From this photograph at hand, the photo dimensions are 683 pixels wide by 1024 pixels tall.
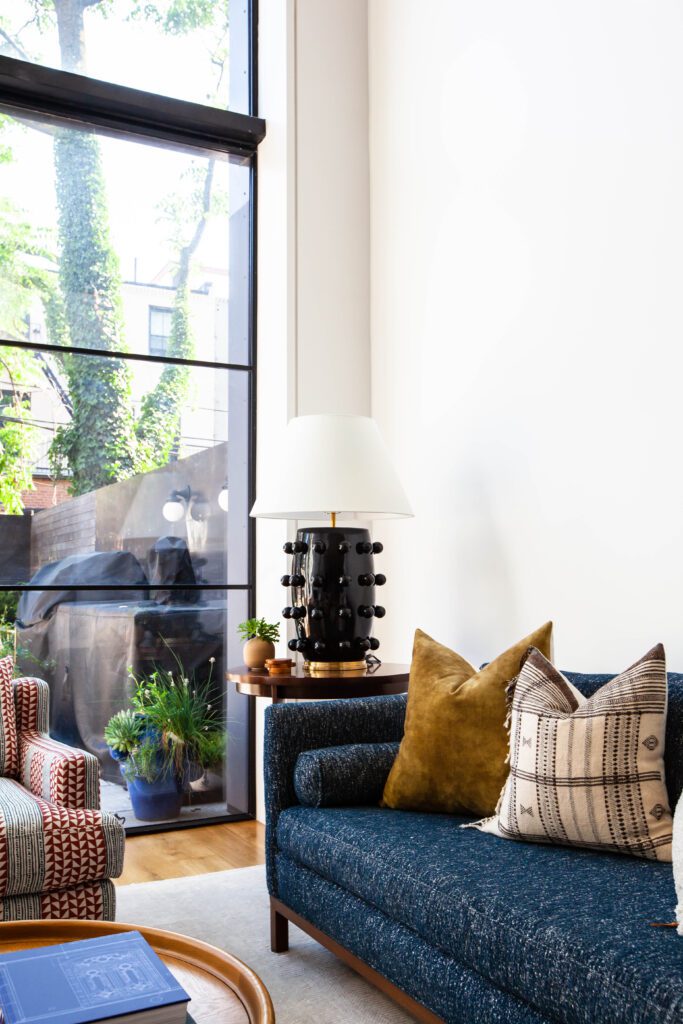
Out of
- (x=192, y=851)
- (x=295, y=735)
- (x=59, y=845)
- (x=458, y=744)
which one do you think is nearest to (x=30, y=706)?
(x=59, y=845)

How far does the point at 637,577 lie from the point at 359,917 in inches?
45.3

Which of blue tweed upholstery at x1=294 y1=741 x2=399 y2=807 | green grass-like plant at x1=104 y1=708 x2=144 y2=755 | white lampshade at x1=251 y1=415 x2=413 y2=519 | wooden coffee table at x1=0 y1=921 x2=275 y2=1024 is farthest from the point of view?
green grass-like plant at x1=104 y1=708 x2=144 y2=755

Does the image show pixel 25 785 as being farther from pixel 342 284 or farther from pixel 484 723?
pixel 342 284

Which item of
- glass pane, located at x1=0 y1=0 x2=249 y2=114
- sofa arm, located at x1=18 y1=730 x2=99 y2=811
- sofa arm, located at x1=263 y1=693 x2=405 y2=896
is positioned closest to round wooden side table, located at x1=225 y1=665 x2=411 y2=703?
sofa arm, located at x1=263 y1=693 x2=405 y2=896

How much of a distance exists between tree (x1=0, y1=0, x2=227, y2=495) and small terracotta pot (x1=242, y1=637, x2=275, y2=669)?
44.5 inches

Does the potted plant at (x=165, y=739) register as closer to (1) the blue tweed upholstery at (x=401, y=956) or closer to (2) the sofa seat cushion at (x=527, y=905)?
(1) the blue tweed upholstery at (x=401, y=956)

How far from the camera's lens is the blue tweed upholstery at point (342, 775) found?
2348 mm

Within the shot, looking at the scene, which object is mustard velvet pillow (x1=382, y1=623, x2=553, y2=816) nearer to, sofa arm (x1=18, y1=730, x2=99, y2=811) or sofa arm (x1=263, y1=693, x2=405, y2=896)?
sofa arm (x1=263, y1=693, x2=405, y2=896)

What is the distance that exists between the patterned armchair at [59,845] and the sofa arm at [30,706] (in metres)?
0.25

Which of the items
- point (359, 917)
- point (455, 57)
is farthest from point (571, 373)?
point (359, 917)

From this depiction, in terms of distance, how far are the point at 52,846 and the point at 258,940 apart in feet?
2.21

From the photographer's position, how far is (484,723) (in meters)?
2.24

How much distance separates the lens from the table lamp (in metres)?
2.99

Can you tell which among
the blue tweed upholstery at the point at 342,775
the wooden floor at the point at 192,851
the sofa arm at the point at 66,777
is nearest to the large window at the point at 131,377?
the wooden floor at the point at 192,851
